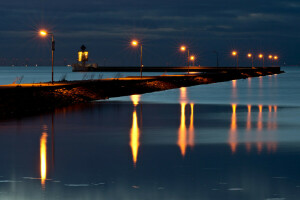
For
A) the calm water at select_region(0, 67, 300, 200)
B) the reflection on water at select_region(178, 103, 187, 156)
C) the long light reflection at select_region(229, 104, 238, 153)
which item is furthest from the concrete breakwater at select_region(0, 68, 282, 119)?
A: the long light reflection at select_region(229, 104, 238, 153)

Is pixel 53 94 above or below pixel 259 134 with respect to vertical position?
above

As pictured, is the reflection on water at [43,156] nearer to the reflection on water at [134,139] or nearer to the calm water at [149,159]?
the calm water at [149,159]

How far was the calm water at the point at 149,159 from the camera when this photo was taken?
13.0m

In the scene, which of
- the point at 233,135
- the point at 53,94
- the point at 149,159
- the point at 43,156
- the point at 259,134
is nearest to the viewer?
the point at 149,159

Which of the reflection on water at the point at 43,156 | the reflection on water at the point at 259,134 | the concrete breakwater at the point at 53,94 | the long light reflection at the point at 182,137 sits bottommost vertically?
the reflection on water at the point at 43,156

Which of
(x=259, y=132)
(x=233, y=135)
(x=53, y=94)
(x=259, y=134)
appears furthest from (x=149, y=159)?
(x=53, y=94)

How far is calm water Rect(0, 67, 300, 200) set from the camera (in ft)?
42.6

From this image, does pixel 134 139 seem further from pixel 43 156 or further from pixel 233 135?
pixel 43 156

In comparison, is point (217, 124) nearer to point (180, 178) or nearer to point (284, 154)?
point (284, 154)

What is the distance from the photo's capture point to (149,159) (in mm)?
17484

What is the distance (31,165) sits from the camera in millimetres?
16297

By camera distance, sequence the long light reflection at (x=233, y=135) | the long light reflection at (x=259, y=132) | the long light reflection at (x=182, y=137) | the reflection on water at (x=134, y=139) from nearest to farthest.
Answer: the reflection on water at (x=134, y=139) < the long light reflection at (x=182, y=137) < the long light reflection at (x=259, y=132) < the long light reflection at (x=233, y=135)

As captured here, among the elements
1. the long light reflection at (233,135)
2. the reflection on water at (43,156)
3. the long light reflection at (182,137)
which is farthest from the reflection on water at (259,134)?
the reflection on water at (43,156)

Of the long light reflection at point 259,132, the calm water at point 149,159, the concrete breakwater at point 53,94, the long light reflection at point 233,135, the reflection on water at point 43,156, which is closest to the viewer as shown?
the calm water at point 149,159
